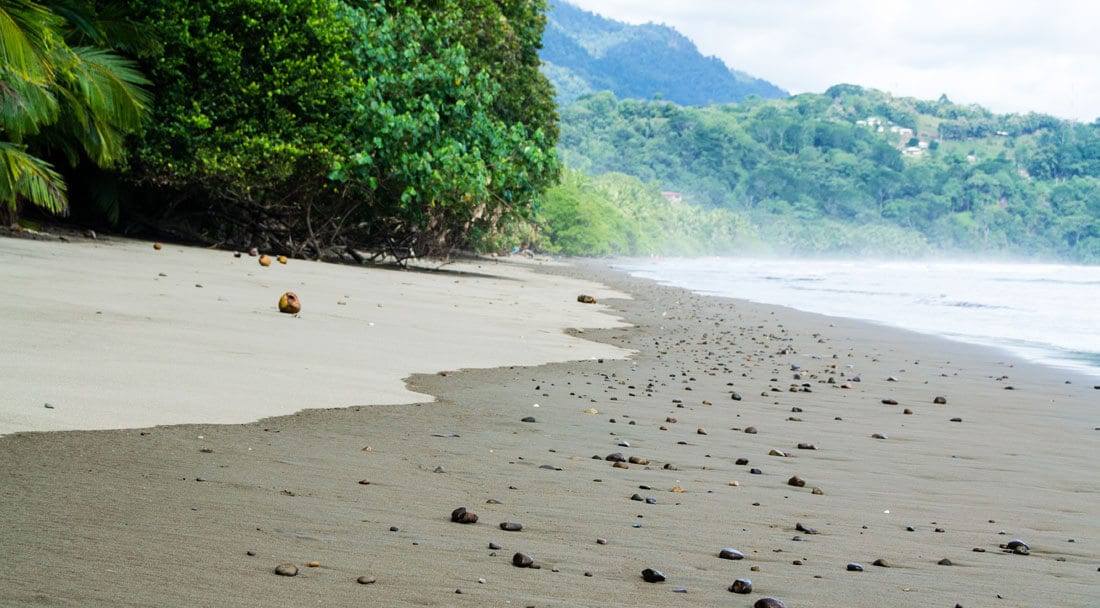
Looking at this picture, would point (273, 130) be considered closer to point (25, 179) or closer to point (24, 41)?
point (25, 179)

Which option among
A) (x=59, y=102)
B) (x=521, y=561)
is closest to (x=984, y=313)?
(x=59, y=102)

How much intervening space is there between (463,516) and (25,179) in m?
12.6

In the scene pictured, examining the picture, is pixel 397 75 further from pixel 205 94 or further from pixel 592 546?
pixel 592 546

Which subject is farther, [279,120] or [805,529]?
[279,120]

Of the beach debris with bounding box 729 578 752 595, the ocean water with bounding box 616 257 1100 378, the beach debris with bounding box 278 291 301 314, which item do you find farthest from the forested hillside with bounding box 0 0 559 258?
the beach debris with bounding box 729 578 752 595

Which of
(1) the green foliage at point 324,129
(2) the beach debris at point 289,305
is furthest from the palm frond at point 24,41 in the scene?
(1) the green foliage at point 324,129

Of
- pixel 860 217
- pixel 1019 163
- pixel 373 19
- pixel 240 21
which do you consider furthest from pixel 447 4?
pixel 1019 163

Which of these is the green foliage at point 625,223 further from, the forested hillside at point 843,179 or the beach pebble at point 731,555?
the beach pebble at point 731,555

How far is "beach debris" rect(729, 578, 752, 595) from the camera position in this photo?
123 inches

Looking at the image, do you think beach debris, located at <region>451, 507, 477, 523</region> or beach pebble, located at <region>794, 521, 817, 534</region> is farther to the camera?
beach pebble, located at <region>794, 521, 817, 534</region>

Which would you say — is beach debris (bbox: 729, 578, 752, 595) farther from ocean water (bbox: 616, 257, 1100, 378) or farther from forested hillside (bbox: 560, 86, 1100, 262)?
forested hillside (bbox: 560, 86, 1100, 262)

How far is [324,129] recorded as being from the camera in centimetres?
1981

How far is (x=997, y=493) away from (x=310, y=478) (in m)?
3.19

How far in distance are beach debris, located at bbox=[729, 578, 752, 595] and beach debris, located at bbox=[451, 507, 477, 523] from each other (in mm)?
1035
